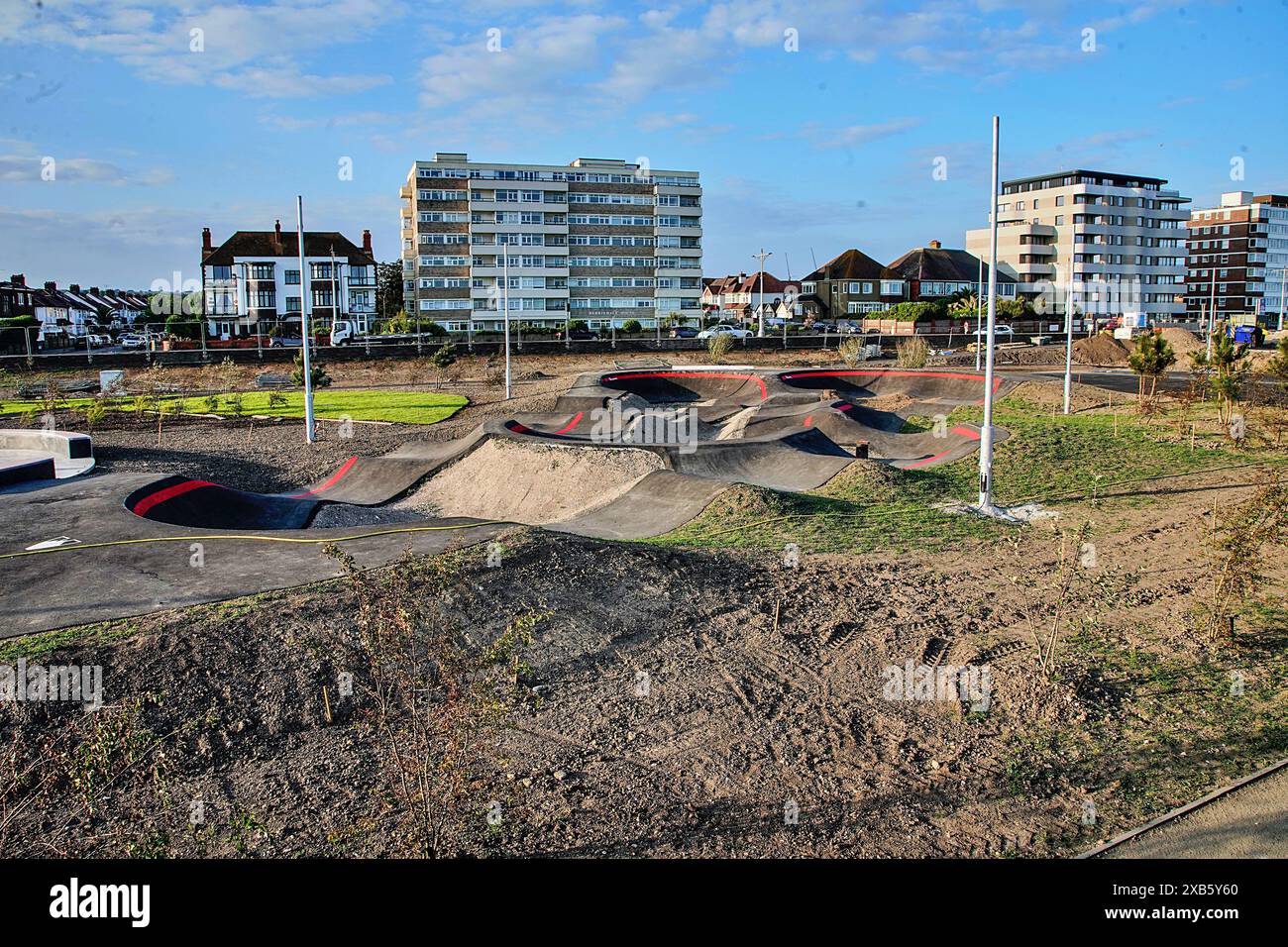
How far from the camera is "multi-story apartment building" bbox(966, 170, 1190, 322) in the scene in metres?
107

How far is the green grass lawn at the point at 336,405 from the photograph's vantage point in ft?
108

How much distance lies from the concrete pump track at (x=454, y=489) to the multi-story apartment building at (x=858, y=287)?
2473 inches

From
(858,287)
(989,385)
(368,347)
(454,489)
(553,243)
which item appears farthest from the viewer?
(858,287)

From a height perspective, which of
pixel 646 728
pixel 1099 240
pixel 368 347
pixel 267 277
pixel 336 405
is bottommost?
pixel 646 728

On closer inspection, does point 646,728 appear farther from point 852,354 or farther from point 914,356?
point 852,354

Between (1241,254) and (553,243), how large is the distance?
98434 mm

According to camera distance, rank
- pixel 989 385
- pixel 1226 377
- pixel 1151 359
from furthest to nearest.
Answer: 1. pixel 1151 359
2. pixel 1226 377
3. pixel 989 385

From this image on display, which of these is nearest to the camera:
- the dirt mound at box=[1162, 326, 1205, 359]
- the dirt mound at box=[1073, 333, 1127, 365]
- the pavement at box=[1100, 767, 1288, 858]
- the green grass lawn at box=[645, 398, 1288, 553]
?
the pavement at box=[1100, 767, 1288, 858]

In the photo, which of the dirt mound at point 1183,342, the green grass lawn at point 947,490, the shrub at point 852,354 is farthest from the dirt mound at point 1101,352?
the green grass lawn at point 947,490

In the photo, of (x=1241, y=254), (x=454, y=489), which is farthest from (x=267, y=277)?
(x=1241, y=254)

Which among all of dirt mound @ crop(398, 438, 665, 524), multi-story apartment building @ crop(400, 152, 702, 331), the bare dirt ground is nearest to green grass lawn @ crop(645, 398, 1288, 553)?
the bare dirt ground

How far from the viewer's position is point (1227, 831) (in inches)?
283

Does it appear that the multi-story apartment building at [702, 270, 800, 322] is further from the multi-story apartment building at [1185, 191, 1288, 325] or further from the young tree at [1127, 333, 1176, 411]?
the young tree at [1127, 333, 1176, 411]

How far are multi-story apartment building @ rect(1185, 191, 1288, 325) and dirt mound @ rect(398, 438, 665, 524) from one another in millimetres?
128065
